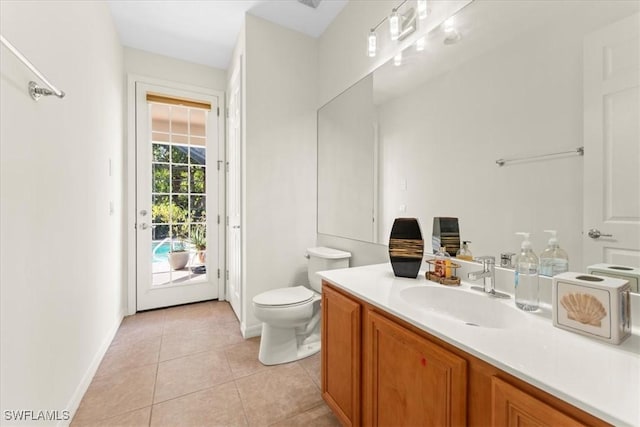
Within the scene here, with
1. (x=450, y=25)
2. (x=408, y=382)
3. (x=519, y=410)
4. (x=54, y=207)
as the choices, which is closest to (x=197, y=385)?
(x=54, y=207)

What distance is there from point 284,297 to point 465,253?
4.08ft

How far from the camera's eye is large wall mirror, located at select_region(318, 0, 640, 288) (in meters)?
0.83

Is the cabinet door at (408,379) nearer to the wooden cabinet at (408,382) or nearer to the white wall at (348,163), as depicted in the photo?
the wooden cabinet at (408,382)

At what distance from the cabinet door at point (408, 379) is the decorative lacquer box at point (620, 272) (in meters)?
0.55

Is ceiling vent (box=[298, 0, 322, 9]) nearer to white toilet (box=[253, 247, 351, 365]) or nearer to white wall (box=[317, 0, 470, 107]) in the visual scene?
white wall (box=[317, 0, 470, 107])

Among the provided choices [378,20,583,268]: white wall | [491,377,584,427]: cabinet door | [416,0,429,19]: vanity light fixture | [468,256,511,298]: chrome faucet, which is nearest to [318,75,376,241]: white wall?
[378,20,583,268]: white wall

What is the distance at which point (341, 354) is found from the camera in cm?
128

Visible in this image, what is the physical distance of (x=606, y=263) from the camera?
0.86 meters

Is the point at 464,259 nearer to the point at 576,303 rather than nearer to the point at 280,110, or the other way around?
A: the point at 576,303

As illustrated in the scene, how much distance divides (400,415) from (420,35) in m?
1.85

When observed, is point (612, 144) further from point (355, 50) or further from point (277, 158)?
point (277, 158)

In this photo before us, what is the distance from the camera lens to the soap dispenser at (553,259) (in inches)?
37.4

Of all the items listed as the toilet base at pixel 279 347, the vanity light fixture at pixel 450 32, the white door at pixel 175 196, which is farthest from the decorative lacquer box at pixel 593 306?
the white door at pixel 175 196

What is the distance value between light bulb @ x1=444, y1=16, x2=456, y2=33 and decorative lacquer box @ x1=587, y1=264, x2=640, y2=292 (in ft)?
4.01
